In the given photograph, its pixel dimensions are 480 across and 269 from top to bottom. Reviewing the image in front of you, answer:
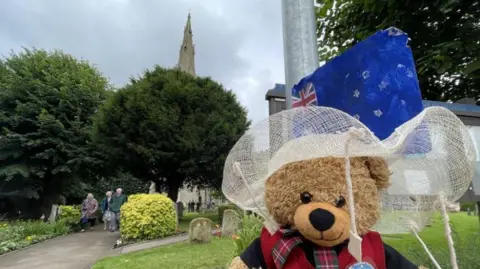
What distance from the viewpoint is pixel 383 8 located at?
4457mm

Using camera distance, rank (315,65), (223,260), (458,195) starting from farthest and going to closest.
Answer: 1. (223,260)
2. (315,65)
3. (458,195)

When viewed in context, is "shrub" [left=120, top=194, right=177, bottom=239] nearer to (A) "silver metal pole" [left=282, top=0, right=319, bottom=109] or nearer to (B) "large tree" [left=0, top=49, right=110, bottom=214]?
(A) "silver metal pole" [left=282, top=0, right=319, bottom=109]

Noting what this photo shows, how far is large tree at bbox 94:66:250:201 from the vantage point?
1708 cm

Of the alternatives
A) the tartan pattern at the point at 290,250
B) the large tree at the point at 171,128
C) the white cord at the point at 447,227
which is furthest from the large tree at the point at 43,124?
the white cord at the point at 447,227

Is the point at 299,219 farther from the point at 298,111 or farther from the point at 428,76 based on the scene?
the point at 428,76

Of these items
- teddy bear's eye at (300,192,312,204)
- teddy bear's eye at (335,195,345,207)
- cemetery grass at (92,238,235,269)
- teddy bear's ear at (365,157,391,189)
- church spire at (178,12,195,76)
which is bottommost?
cemetery grass at (92,238,235,269)

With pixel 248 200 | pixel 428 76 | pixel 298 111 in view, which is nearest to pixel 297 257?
pixel 248 200

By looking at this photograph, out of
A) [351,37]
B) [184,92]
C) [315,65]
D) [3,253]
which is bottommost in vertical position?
[3,253]

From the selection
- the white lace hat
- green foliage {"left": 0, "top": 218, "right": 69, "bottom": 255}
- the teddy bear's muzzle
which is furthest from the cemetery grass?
green foliage {"left": 0, "top": 218, "right": 69, "bottom": 255}

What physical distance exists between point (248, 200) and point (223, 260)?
4.70 meters

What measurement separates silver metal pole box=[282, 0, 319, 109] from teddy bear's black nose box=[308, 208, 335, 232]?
1265 mm

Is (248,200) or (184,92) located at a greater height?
(184,92)

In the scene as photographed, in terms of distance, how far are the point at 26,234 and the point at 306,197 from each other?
43.4 feet

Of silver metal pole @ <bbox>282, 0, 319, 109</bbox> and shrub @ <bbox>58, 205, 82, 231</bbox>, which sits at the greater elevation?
silver metal pole @ <bbox>282, 0, 319, 109</bbox>
